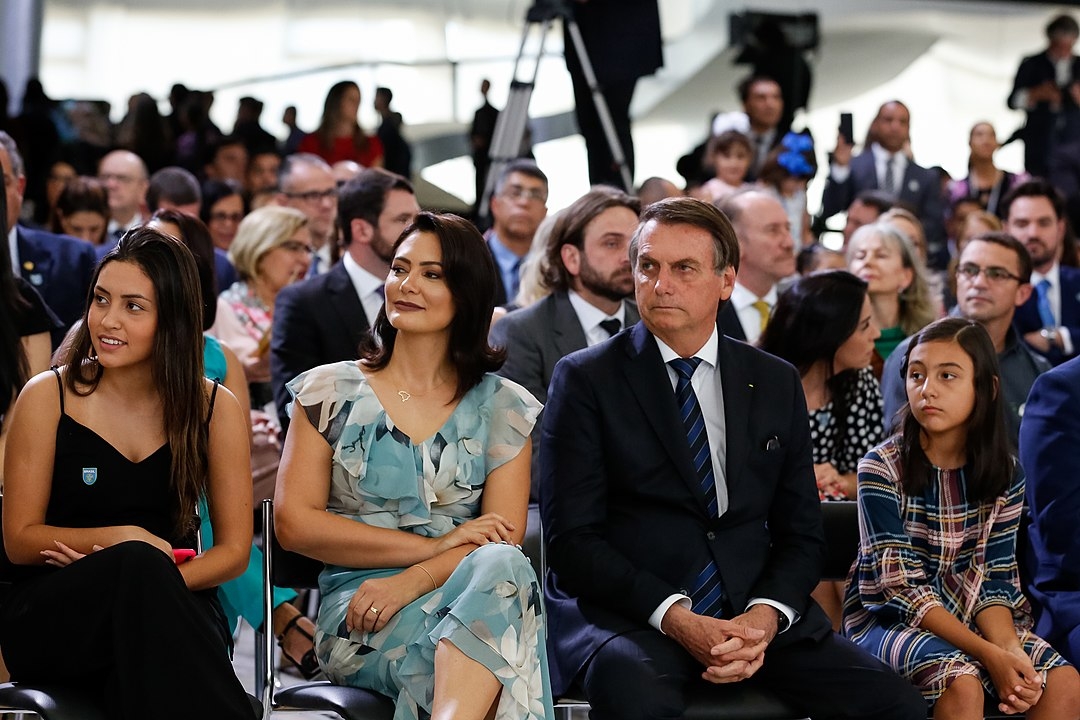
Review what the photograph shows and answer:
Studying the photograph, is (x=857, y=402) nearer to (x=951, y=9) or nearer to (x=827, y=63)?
(x=827, y=63)

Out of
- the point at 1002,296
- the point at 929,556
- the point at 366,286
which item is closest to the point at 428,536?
the point at 929,556

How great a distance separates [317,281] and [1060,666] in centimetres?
261

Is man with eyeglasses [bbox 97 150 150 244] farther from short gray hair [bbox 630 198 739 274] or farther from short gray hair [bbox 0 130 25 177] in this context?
short gray hair [bbox 630 198 739 274]

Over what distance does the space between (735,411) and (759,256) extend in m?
Answer: 2.07

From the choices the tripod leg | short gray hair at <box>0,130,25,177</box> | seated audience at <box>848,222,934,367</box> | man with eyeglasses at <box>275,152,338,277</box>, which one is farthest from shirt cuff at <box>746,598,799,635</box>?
the tripod leg

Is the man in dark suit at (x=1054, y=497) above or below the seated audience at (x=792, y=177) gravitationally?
below

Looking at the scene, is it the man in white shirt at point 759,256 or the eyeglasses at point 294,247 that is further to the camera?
the eyeglasses at point 294,247

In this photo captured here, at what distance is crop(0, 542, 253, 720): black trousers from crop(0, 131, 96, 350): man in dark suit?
2.23 m

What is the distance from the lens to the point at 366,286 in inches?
193

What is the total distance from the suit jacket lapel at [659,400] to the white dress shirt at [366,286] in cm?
168

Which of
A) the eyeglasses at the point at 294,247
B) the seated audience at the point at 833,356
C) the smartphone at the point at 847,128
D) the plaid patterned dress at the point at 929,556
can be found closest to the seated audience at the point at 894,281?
the seated audience at the point at 833,356

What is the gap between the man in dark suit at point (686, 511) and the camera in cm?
307

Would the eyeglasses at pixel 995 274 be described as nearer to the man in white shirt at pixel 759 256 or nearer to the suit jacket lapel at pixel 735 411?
the man in white shirt at pixel 759 256

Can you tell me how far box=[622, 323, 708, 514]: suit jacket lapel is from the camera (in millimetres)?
3191
